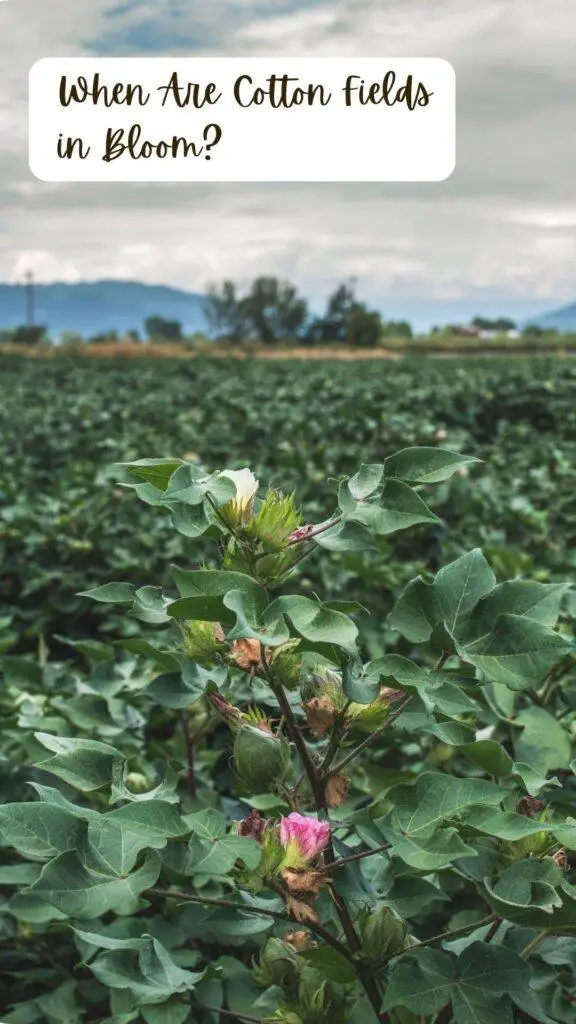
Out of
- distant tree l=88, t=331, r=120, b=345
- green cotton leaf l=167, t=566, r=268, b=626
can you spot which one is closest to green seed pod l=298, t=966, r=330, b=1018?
green cotton leaf l=167, t=566, r=268, b=626

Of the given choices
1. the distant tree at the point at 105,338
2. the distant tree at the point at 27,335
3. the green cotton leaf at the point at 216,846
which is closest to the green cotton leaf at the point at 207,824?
the green cotton leaf at the point at 216,846

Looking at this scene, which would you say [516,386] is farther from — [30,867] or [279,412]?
[30,867]

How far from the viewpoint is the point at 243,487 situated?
888 mm

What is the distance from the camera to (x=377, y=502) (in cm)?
88

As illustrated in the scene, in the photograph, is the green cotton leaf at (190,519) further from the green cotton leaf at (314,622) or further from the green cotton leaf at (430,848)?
the green cotton leaf at (430,848)

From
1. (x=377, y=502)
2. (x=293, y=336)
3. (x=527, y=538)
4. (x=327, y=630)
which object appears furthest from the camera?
(x=293, y=336)

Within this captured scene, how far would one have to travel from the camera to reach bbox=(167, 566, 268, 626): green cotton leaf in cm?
78

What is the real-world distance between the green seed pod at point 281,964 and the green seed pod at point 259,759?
0.51 feet

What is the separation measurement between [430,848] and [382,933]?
127 mm

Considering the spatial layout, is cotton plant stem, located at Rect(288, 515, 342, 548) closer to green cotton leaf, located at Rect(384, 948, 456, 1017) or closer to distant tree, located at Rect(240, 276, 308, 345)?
green cotton leaf, located at Rect(384, 948, 456, 1017)

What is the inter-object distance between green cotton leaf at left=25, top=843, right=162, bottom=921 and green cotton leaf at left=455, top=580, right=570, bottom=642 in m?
0.31

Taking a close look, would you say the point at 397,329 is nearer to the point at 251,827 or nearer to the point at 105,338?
the point at 105,338

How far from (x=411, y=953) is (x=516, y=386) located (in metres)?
9.18

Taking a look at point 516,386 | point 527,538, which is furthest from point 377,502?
point 516,386
